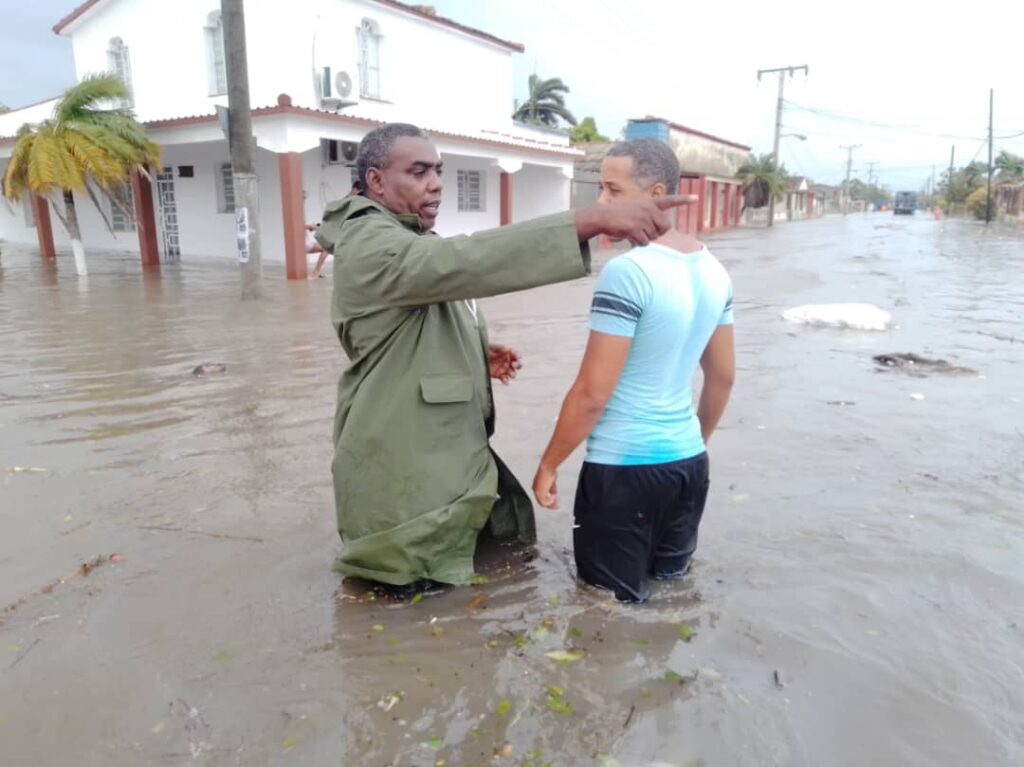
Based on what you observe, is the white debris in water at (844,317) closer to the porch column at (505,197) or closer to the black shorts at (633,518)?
the black shorts at (633,518)

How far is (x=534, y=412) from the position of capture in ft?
18.8

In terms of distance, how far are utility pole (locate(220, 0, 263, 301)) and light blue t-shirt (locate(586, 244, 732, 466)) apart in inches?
385

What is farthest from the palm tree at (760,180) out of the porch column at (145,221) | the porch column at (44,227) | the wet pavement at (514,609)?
the wet pavement at (514,609)

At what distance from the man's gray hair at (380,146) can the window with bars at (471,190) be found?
1801 cm

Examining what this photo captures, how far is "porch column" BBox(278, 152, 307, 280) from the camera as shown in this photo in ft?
43.9

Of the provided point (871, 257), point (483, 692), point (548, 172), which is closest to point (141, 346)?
point (483, 692)

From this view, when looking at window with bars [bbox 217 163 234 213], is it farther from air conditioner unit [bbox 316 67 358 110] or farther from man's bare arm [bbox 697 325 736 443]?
man's bare arm [bbox 697 325 736 443]

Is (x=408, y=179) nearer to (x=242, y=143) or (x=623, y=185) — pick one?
(x=623, y=185)

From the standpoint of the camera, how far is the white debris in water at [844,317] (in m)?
8.91

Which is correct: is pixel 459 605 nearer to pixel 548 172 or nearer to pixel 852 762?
pixel 852 762

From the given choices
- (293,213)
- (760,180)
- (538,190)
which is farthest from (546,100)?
(293,213)

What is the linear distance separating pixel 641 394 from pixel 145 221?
16662mm

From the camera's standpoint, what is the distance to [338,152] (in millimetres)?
16250

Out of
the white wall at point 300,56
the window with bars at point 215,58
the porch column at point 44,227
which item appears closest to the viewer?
the white wall at point 300,56
